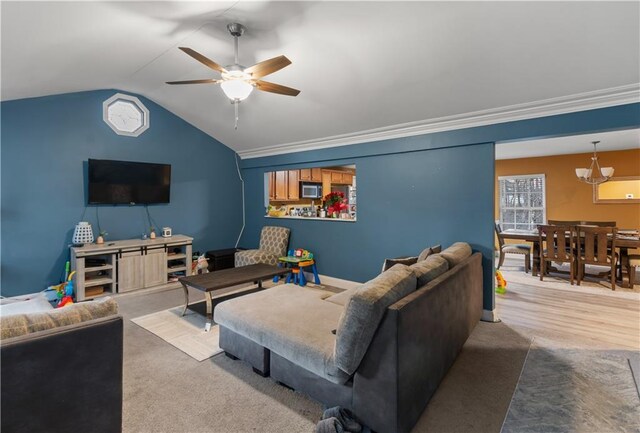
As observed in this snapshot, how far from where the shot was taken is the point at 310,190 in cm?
739

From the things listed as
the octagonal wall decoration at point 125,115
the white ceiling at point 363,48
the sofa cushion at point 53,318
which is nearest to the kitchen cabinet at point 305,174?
the white ceiling at point 363,48

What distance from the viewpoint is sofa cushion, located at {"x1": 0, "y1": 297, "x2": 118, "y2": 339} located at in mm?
1355

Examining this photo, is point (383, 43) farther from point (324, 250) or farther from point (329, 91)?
point (324, 250)

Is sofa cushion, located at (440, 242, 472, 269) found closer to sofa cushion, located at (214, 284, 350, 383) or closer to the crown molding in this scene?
sofa cushion, located at (214, 284, 350, 383)

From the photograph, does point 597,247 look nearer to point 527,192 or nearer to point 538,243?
point 538,243

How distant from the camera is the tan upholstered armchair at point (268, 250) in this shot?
5.40 meters

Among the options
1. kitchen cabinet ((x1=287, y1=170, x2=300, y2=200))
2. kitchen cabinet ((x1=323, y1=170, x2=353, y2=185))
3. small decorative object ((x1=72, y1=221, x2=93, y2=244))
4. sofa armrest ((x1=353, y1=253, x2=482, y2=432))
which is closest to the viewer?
sofa armrest ((x1=353, y1=253, x2=482, y2=432))

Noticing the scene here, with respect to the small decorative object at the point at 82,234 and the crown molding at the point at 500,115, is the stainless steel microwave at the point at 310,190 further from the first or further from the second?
the small decorative object at the point at 82,234

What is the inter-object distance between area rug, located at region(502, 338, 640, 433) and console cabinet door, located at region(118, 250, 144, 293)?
185 inches

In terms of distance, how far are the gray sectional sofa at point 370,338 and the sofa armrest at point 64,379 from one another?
101 centimetres

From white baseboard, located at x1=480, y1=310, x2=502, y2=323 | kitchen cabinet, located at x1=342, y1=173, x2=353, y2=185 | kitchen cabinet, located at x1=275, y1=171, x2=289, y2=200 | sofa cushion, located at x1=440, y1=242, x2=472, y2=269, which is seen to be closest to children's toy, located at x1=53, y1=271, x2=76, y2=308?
kitchen cabinet, located at x1=275, y1=171, x2=289, y2=200

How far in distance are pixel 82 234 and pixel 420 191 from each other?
15.4 ft

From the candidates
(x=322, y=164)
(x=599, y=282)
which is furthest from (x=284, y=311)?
(x=599, y=282)

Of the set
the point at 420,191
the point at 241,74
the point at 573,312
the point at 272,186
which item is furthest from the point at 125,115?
the point at 573,312
